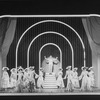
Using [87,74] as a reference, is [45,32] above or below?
above

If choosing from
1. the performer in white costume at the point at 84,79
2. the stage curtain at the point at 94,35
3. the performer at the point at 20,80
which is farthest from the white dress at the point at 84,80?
the performer at the point at 20,80

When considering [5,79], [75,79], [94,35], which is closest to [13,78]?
[5,79]

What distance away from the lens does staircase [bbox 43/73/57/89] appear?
9250 mm

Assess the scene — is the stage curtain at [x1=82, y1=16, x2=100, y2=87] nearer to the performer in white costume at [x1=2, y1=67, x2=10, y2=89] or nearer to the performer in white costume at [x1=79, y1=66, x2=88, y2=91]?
the performer in white costume at [x1=79, y1=66, x2=88, y2=91]

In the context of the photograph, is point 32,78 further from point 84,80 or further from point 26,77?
point 84,80

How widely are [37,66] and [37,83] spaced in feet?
2.09

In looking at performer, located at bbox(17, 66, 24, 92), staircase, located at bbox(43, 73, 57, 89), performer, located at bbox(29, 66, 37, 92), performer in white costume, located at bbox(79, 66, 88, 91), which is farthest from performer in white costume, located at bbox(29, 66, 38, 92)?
performer in white costume, located at bbox(79, 66, 88, 91)

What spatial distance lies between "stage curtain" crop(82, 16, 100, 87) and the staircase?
140 cm

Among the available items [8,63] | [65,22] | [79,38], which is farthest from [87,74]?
[8,63]

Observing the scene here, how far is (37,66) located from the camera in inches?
376

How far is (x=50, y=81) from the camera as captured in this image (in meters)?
9.33

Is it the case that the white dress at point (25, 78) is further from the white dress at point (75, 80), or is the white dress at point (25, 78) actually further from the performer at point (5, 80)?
the white dress at point (75, 80)

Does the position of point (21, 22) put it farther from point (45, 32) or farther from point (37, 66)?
point (37, 66)

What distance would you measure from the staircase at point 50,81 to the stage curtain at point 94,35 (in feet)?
4.59
